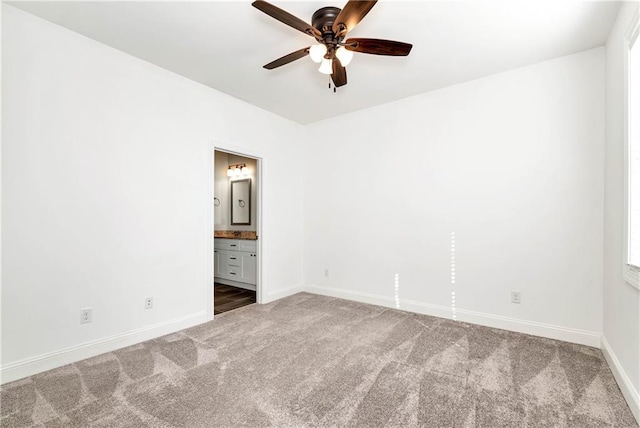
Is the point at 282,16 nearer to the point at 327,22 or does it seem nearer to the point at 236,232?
the point at 327,22

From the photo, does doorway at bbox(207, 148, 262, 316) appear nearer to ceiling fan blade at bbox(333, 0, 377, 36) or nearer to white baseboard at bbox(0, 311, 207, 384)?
white baseboard at bbox(0, 311, 207, 384)

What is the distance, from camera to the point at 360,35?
8.13ft

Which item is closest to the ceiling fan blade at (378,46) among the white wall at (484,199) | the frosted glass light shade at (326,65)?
the frosted glass light shade at (326,65)

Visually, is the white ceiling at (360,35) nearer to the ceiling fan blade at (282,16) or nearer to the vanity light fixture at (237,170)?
the ceiling fan blade at (282,16)

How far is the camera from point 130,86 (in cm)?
279

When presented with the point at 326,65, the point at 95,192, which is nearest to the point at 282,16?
the point at 326,65

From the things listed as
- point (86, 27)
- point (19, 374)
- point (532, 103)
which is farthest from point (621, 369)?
point (86, 27)

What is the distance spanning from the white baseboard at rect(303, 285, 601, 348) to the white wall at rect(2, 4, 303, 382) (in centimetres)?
215

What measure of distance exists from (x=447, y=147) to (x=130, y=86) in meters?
3.39

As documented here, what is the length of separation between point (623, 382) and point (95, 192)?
4.21m

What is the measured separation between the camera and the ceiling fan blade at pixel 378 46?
2.09m

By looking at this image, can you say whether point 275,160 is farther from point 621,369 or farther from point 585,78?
point 621,369

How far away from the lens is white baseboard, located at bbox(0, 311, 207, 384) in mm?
2148

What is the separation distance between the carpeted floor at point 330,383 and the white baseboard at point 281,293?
108 cm
